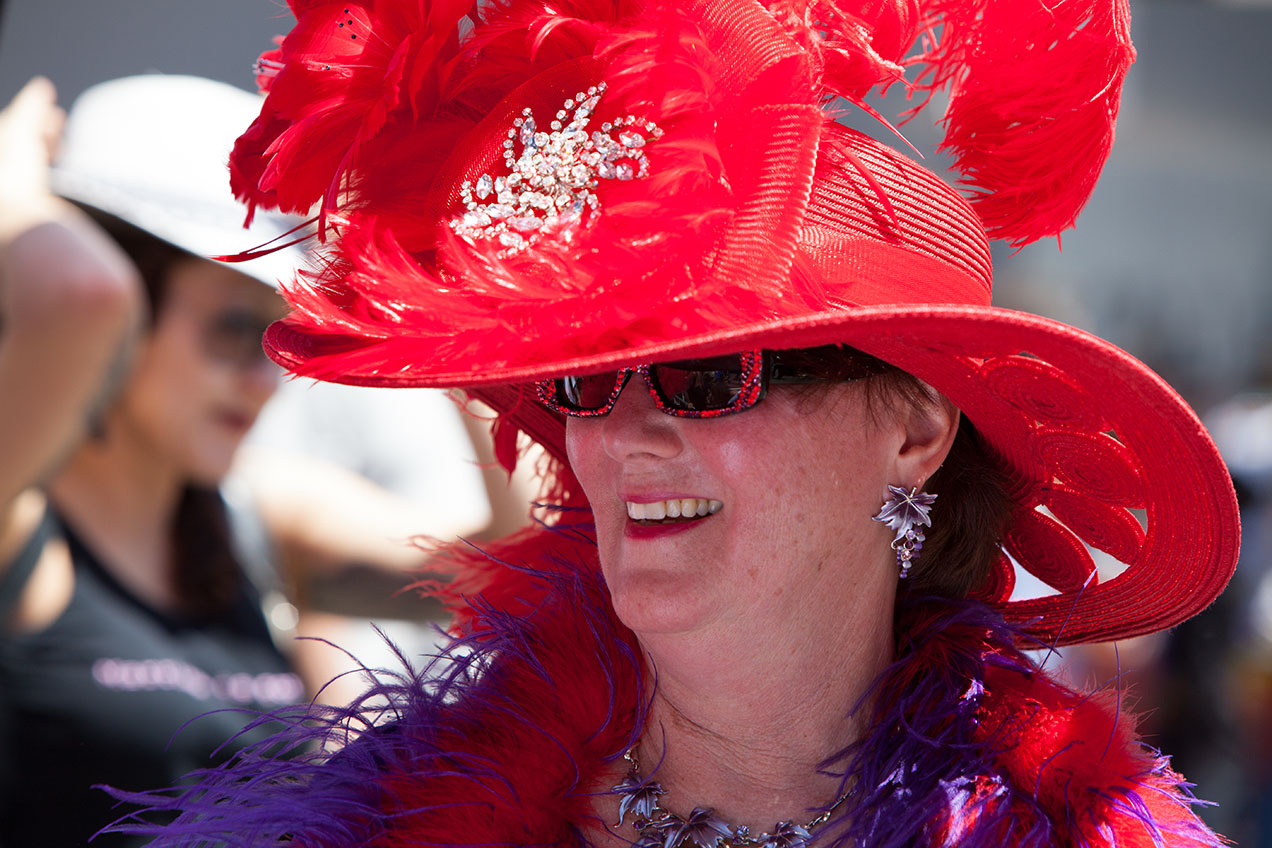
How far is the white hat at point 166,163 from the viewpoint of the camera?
2.84m

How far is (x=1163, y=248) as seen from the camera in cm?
1366

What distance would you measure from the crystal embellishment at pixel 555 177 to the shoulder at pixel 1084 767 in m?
0.90

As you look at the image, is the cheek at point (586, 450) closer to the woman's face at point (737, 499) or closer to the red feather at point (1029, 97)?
the woman's face at point (737, 499)

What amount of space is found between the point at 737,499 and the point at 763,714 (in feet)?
1.06

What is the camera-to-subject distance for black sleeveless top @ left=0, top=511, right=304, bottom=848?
244 cm

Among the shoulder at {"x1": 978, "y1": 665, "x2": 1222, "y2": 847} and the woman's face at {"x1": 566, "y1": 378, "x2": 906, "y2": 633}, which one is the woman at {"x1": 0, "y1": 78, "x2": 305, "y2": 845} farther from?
the shoulder at {"x1": 978, "y1": 665, "x2": 1222, "y2": 847}

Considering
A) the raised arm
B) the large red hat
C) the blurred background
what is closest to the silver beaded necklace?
the large red hat

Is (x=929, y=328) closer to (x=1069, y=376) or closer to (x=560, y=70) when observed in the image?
(x=1069, y=376)

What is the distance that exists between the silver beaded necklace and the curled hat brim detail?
1.49ft

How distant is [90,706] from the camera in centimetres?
254

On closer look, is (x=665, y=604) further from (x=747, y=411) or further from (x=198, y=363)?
(x=198, y=363)

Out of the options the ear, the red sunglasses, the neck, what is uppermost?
the red sunglasses

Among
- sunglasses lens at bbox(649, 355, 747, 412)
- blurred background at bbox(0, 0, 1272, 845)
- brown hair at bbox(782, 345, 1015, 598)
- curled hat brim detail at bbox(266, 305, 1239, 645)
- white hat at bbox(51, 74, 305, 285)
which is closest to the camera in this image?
curled hat brim detail at bbox(266, 305, 1239, 645)

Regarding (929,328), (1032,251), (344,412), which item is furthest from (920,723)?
(1032,251)
